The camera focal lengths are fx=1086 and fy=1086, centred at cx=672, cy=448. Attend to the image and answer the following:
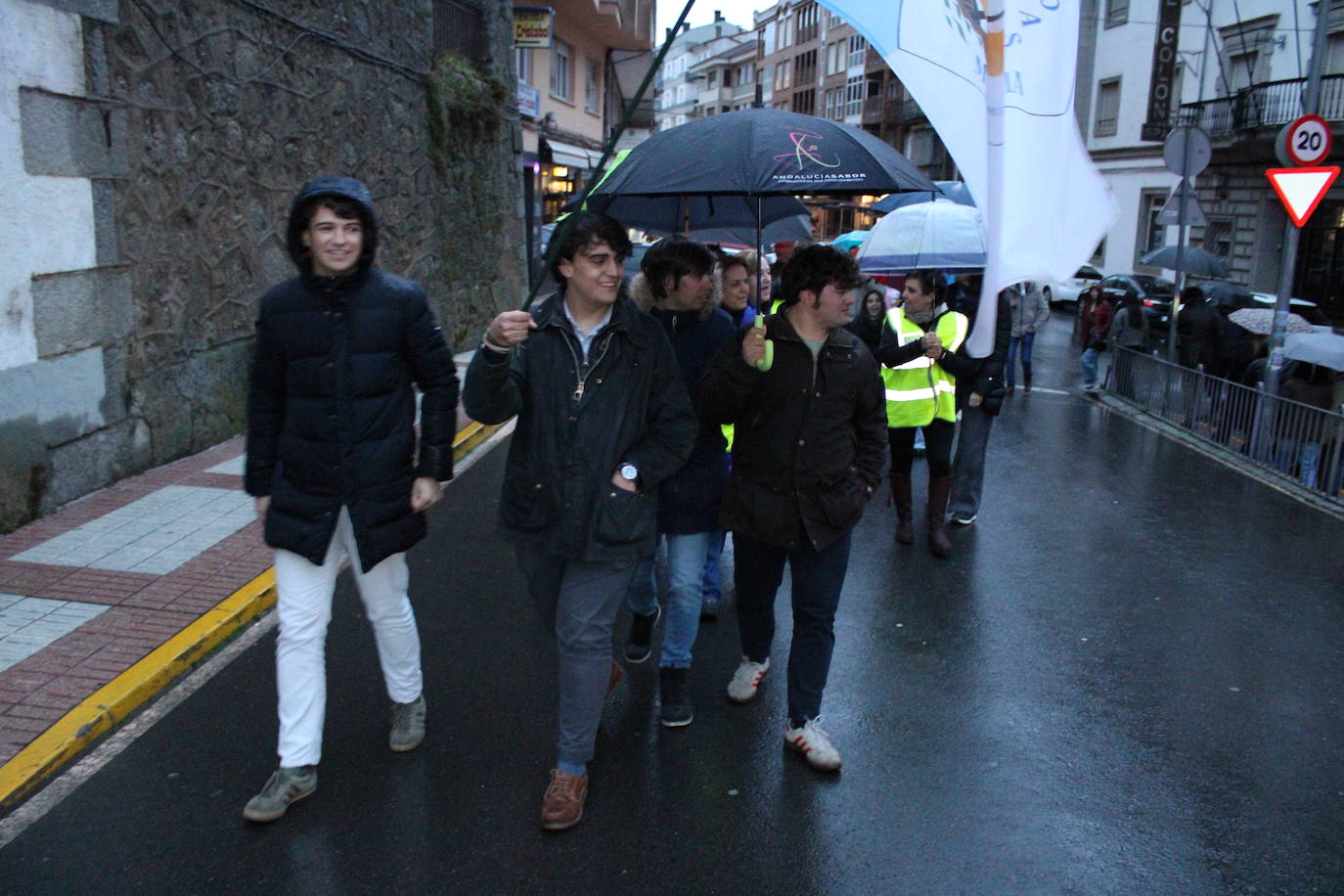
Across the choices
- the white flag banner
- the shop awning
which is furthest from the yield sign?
the shop awning

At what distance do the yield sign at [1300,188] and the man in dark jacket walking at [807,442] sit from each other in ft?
23.9

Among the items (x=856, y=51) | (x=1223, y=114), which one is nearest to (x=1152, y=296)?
(x=1223, y=114)

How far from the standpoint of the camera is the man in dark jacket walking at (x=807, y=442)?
3.78 meters

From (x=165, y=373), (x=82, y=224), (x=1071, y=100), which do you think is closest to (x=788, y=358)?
(x=1071, y=100)

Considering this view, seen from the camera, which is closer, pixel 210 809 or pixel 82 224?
pixel 210 809

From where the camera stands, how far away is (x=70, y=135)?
22.8 feet

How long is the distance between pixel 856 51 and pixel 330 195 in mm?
70825

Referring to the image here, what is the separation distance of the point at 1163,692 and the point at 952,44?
3091 millimetres

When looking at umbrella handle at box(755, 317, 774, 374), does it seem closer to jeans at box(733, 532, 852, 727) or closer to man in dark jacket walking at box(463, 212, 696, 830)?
man in dark jacket walking at box(463, 212, 696, 830)

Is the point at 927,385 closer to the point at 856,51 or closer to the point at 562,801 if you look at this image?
the point at 562,801

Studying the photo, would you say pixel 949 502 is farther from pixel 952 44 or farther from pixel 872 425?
pixel 952 44

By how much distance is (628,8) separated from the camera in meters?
26.6

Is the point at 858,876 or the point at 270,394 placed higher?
the point at 270,394

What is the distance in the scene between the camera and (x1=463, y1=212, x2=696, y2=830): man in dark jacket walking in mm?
3469
